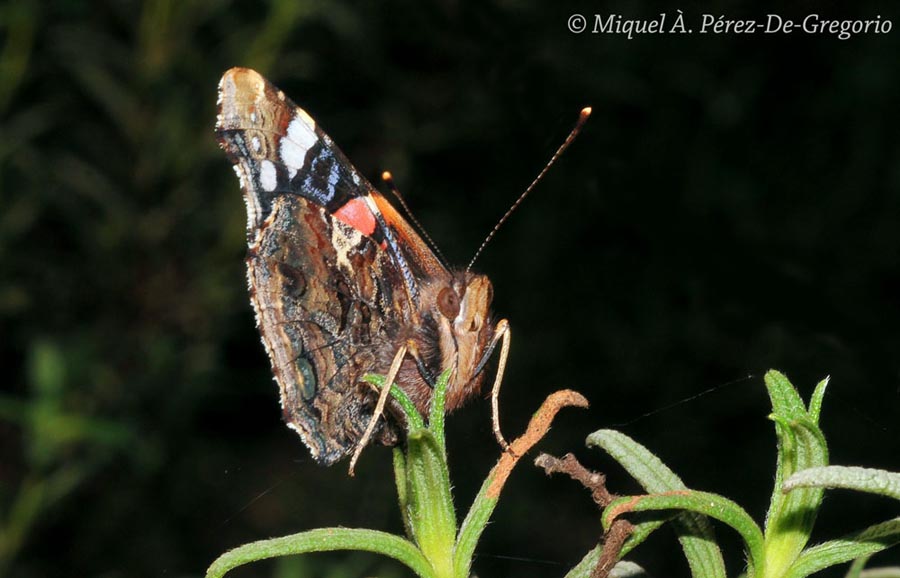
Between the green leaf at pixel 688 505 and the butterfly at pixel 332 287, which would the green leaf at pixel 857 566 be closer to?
the green leaf at pixel 688 505

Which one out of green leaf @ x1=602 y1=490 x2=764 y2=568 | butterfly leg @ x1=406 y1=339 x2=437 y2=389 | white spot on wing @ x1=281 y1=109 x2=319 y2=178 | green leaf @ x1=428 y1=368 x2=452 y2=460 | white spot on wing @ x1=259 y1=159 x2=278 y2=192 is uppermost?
white spot on wing @ x1=281 y1=109 x2=319 y2=178

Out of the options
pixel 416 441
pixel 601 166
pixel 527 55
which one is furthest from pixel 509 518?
pixel 416 441

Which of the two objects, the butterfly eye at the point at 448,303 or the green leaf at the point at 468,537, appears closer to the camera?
the green leaf at the point at 468,537

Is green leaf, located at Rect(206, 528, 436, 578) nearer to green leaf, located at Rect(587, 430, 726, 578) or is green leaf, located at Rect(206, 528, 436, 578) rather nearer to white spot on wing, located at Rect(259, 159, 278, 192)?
green leaf, located at Rect(587, 430, 726, 578)

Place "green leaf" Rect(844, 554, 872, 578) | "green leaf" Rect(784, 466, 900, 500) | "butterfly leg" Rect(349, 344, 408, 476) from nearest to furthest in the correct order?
"green leaf" Rect(784, 466, 900, 500) → "green leaf" Rect(844, 554, 872, 578) → "butterfly leg" Rect(349, 344, 408, 476)

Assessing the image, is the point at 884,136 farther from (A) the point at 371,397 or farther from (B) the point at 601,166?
(A) the point at 371,397

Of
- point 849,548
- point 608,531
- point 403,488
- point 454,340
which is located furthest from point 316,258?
point 849,548

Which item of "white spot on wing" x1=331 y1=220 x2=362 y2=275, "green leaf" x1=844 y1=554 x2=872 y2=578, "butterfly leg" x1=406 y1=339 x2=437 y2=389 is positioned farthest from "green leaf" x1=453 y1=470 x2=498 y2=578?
"white spot on wing" x1=331 y1=220 x2=362 y2=275

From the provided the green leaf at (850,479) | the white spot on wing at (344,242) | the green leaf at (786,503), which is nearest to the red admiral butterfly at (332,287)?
the white spot on wing at (344,242)
